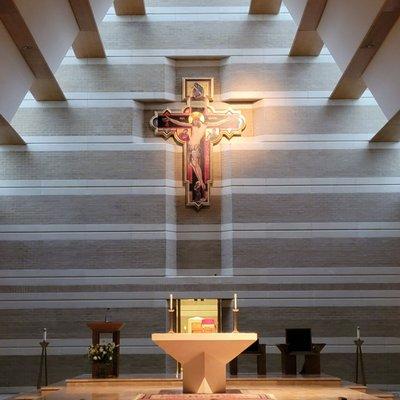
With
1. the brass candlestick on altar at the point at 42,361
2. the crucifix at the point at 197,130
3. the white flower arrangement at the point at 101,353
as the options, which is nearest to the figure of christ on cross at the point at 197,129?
the crucifix at the point at 197,130

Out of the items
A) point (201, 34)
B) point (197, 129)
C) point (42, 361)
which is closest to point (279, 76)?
point (201, 34)

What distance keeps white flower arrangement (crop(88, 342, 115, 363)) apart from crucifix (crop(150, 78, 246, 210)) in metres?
4.29

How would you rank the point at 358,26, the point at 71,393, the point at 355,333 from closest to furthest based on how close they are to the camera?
the point at 71,393 < the point at 358,26 < the point at 355,333

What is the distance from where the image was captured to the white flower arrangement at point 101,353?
Result: 12328 mm

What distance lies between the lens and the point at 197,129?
15898 millimetres

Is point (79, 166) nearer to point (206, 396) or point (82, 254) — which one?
point (82, 254)

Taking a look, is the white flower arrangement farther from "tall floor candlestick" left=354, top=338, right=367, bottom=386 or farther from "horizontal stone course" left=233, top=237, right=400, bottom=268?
Result: "tall floor candlestick" left=354, top=338, right=367, bottom=386

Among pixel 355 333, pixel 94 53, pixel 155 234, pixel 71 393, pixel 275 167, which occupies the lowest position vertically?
pixel 71 393

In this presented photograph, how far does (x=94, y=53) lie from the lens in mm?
15578

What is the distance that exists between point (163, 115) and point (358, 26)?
509 centimetres

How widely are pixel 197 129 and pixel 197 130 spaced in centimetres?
2

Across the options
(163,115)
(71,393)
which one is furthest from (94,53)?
(71,393)

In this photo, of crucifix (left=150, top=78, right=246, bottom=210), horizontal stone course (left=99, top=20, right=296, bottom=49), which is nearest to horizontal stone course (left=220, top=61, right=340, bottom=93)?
horizontal stone course (left=99, top=20, right=296, bottom=49)

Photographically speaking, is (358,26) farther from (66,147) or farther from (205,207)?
(66,147)
